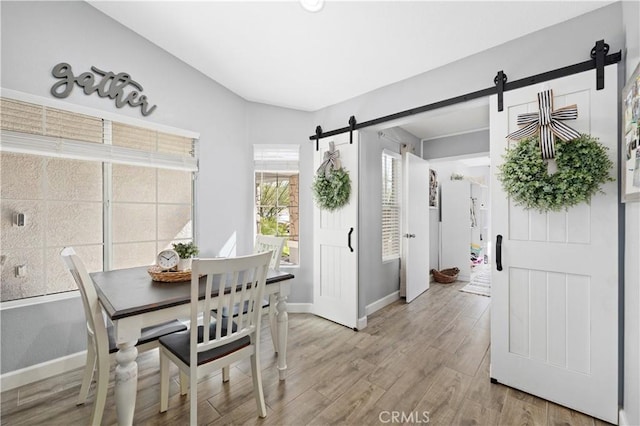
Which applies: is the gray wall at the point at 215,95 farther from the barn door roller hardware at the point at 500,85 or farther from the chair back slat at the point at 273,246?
the chair back slat at the point at 273,246

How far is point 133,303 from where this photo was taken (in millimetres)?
1488

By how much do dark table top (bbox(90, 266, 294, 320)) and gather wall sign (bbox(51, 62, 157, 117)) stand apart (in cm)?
154

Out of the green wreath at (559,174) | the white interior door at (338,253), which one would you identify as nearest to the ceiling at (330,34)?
the white interior door at (338,253)

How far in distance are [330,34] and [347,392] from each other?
110 inches

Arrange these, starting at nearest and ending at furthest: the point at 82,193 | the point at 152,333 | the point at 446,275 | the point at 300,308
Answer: the point at 152,333, the point at 82,193, the point at 300,308, the point at 446,275

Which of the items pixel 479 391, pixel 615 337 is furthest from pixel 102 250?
pixel 615 337

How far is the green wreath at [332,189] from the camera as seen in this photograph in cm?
311

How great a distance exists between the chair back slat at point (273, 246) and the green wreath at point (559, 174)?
74.7 inches

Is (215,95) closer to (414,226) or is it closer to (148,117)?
(148,117)

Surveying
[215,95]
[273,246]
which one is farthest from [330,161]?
[215,95]

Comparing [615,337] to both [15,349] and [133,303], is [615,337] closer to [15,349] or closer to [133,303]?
[133,303]

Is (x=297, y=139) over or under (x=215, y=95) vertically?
under

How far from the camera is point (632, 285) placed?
1.56m

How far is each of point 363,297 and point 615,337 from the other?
6.51ft
